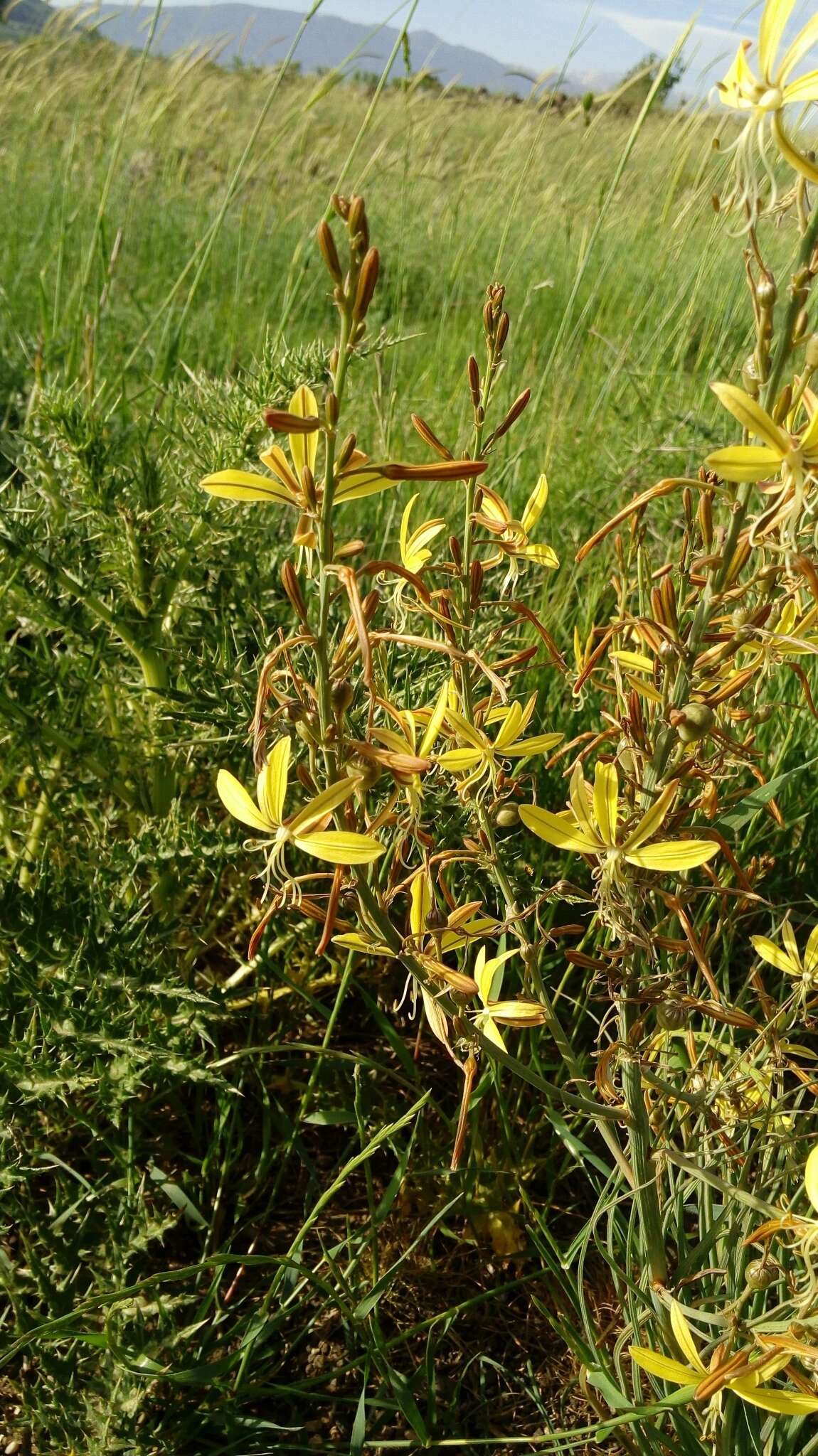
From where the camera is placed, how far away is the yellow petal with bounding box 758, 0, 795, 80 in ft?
1.78

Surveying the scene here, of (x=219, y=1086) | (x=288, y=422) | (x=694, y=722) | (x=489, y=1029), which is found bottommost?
(x=219, y=1086)

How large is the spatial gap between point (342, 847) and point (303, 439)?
0.23 m

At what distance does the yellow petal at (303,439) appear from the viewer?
573 mm

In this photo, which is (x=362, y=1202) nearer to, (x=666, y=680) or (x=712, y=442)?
(x=666, y=680)

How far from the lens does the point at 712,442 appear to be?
233 centimetres

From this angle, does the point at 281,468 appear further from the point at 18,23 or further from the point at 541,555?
the point at 18,23

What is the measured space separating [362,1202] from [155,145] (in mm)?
5656

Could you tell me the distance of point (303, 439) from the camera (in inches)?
23.1

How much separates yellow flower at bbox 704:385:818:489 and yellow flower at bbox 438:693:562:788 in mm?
244

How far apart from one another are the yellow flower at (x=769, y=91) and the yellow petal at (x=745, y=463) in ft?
0.46

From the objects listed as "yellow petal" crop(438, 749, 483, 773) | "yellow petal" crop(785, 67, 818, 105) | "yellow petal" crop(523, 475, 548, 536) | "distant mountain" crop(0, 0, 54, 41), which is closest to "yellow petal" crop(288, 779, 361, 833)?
"yellow petal" crop(438, 749, 483, 773)

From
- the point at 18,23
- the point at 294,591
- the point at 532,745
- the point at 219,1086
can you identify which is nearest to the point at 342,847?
the point at 294,591

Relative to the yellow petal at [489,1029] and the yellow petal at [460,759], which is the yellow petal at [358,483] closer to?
the yellow petal at [460,759]

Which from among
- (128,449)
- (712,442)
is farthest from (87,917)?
(712,442)
